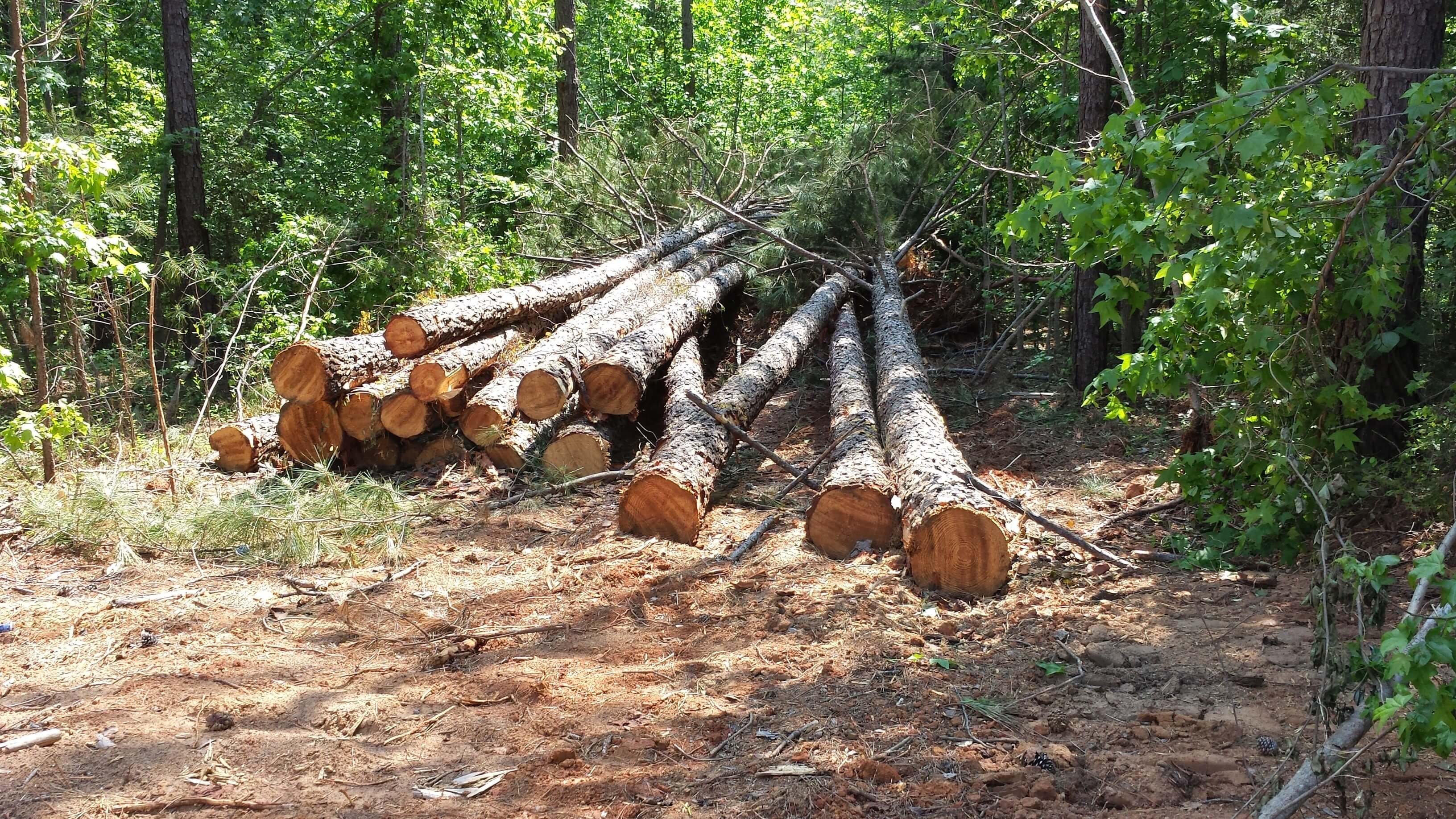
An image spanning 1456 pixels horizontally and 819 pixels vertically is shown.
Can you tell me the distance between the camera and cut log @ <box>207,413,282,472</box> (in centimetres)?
666

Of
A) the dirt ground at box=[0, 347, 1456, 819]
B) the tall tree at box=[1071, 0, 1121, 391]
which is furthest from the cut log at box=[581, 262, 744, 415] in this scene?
the tall tree at box=[1071, 0, 1121, 391]

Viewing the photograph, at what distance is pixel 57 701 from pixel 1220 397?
17.0ft

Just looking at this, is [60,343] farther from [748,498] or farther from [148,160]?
[748,498]

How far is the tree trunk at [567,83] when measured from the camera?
1443cm

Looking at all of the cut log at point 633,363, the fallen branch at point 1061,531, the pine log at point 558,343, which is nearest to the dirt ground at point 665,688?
the fallen branch at point 1061,531

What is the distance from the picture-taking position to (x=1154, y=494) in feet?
18.7

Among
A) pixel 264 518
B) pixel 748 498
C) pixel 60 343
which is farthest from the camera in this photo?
pixel 60 343

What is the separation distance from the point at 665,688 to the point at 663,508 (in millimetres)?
1787

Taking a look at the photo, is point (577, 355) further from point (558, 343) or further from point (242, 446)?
Result: point (242, 446)

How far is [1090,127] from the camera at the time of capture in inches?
300

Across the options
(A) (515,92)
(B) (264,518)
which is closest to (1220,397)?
(B) (264,518)

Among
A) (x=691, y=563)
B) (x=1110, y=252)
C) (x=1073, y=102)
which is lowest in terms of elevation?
(x=691, y=563)

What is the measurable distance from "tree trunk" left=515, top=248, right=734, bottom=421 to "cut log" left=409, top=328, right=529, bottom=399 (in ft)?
1.40

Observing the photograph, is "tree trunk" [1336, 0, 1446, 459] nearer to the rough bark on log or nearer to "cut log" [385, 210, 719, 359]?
the rough bark on log
